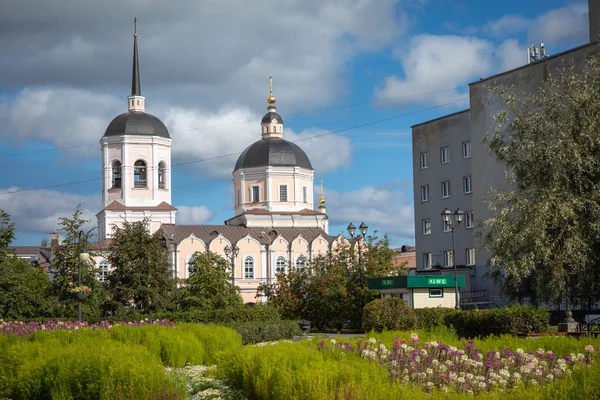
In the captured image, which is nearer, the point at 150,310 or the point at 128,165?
the point at 150,310

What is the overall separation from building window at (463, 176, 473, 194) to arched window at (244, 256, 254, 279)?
32.8 metres

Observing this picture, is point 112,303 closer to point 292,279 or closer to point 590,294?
point 292,279

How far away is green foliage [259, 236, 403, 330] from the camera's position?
37219mm

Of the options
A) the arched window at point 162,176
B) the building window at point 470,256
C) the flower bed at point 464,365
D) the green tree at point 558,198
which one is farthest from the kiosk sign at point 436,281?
the arched window at point 162,176

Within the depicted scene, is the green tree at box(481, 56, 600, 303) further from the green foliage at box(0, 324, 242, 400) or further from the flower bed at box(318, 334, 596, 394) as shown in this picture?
the green foliage at box(0, 324, 242, 400)

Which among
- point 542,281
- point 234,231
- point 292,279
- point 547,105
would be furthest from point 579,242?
point 234,231

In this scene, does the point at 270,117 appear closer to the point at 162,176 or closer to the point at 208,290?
the point at 162,176

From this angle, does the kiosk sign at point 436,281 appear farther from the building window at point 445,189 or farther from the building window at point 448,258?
the building window at point 445,189

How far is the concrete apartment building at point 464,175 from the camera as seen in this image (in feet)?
154

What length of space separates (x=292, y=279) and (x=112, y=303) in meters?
8.57

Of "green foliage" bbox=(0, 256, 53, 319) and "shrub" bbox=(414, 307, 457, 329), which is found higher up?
"green foliage" bbox=(0, 256, 53, 319)

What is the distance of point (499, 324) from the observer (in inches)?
977

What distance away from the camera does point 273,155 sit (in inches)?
3671

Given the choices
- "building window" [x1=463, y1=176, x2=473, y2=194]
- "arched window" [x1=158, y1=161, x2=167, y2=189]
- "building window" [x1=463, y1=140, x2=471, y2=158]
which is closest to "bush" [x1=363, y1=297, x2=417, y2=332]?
"building window" [x1=463, y1=176, x2=473, y2=194]
